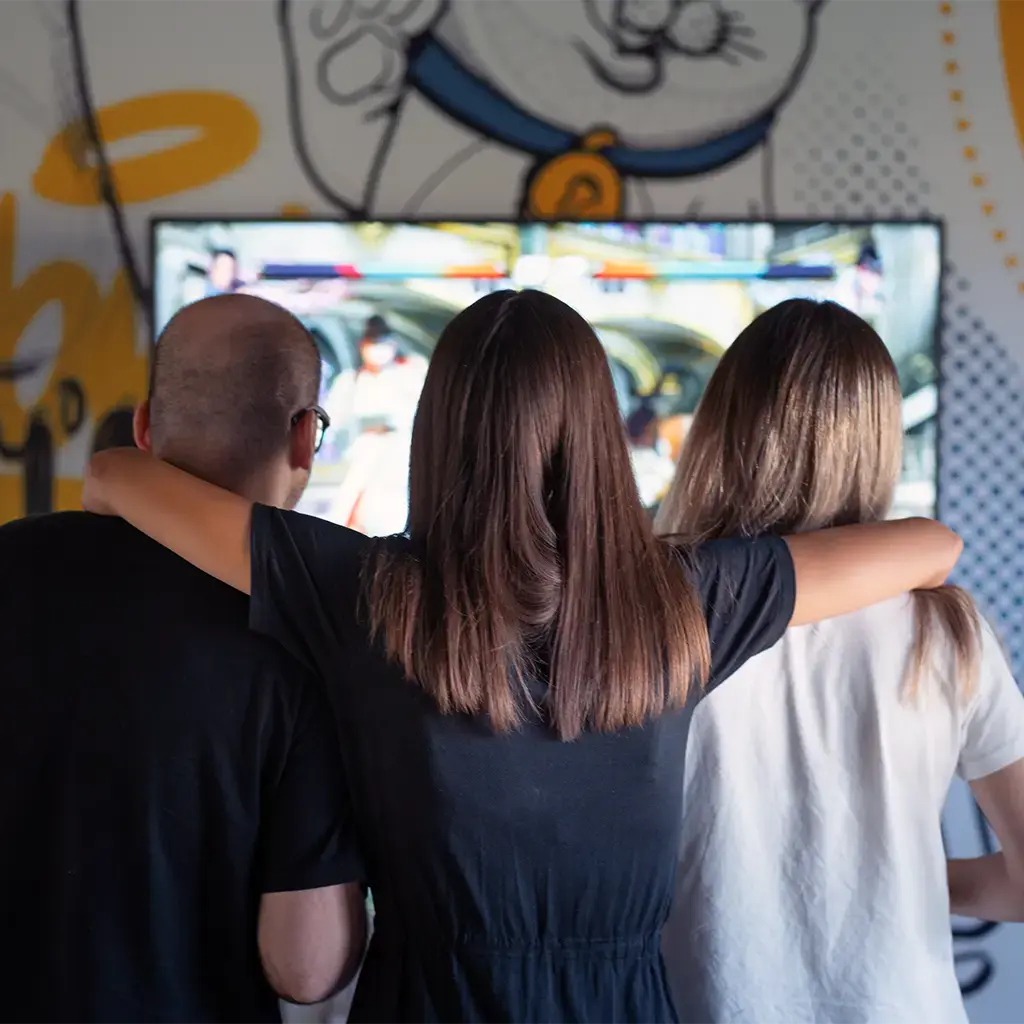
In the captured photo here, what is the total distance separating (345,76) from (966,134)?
139cm

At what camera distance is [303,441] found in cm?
119

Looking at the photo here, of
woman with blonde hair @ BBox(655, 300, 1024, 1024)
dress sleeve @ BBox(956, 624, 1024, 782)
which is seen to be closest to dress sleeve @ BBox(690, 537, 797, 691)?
woman with blonde hair @ BBox(655, 300, 1024, 1024)

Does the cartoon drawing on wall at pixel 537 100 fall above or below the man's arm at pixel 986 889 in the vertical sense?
above

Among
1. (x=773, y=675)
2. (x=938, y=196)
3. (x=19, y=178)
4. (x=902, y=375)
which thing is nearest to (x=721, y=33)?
(x=938, y=196)

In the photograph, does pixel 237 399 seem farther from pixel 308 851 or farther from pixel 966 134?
pixel 966 134

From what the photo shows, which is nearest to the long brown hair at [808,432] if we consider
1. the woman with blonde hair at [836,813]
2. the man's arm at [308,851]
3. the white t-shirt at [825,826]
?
the woman with blonde hair at [836,813]

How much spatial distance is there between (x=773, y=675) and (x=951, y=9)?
6.49 ft

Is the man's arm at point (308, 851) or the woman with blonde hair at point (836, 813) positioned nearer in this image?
the man's arm at point (308, 851)

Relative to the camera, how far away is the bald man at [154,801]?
1.05 meters

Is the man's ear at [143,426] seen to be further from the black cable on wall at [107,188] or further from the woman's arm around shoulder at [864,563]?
the black cable on wall at [107,188]

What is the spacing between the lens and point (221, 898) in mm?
1083

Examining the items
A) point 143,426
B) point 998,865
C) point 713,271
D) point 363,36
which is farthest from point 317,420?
point 363,36

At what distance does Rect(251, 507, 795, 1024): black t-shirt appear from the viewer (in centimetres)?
98

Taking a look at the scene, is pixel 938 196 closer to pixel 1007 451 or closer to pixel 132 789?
pixel 1007 451
